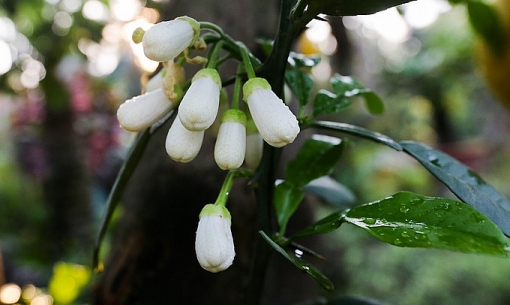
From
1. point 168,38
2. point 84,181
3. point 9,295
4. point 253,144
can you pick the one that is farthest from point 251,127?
point 84,181

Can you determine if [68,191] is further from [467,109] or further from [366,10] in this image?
[467,109]

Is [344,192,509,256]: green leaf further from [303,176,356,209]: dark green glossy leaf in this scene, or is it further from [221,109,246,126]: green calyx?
[303,176,356,209]: dark green glossy leaf

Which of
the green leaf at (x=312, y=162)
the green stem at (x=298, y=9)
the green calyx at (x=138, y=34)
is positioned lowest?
the green leaf at (x=312, y=162)

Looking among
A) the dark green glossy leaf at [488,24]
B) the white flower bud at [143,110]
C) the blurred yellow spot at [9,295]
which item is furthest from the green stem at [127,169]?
the dark green glossy leaf at [488,24]

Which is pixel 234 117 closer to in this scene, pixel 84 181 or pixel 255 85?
pixel 255 85

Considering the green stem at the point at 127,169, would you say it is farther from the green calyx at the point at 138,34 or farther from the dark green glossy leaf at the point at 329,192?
the dark green glossy leaf at the point at 329,192
